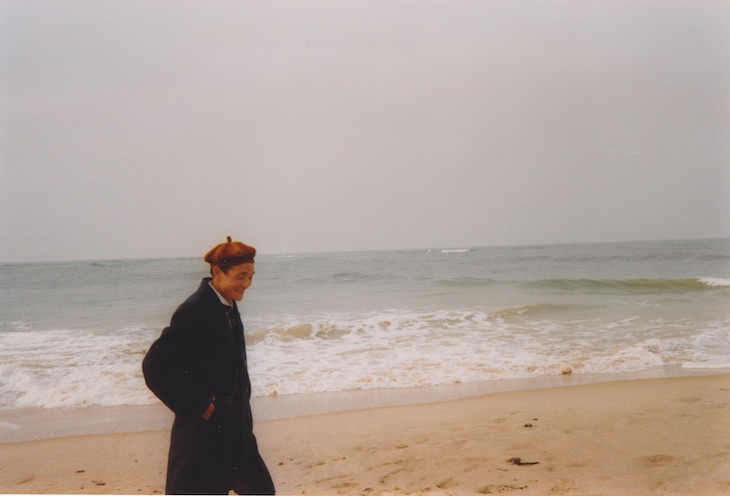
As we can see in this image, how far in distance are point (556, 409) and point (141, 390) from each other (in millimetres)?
3965

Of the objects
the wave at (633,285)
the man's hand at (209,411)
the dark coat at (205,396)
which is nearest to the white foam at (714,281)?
the wave at (633,285)

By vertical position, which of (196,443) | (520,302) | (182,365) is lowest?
(520,302)

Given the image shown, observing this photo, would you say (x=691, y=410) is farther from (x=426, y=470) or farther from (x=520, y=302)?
(x=520, y=302)

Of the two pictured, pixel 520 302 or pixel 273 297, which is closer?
pixel 520 302

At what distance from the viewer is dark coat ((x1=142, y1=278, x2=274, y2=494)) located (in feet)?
7.38

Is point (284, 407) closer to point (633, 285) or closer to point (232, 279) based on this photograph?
point (232, 279)

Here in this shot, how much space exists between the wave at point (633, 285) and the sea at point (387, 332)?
50 mm

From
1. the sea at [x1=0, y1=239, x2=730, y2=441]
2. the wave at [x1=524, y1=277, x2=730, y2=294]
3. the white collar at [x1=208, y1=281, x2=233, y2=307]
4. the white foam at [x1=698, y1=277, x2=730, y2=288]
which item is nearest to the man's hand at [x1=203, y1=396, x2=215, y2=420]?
the white collar at [x1=208, y1=281, x2=233, y2=307]

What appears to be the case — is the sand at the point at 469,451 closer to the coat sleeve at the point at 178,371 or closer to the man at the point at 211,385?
the man at the point at 211,385

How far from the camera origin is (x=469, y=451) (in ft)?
13.8

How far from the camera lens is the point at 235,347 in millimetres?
A: 2473

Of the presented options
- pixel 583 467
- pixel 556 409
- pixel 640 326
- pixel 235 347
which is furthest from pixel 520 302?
pixel 235 347

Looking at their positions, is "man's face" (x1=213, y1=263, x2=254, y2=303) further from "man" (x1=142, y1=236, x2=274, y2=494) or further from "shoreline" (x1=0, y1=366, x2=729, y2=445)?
"shoreline" (x1=0, y1=366, x2=729, y2=445)

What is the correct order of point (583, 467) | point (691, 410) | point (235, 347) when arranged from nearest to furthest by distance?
point (235, 347) → point (583, 467) → point (691, 410)
